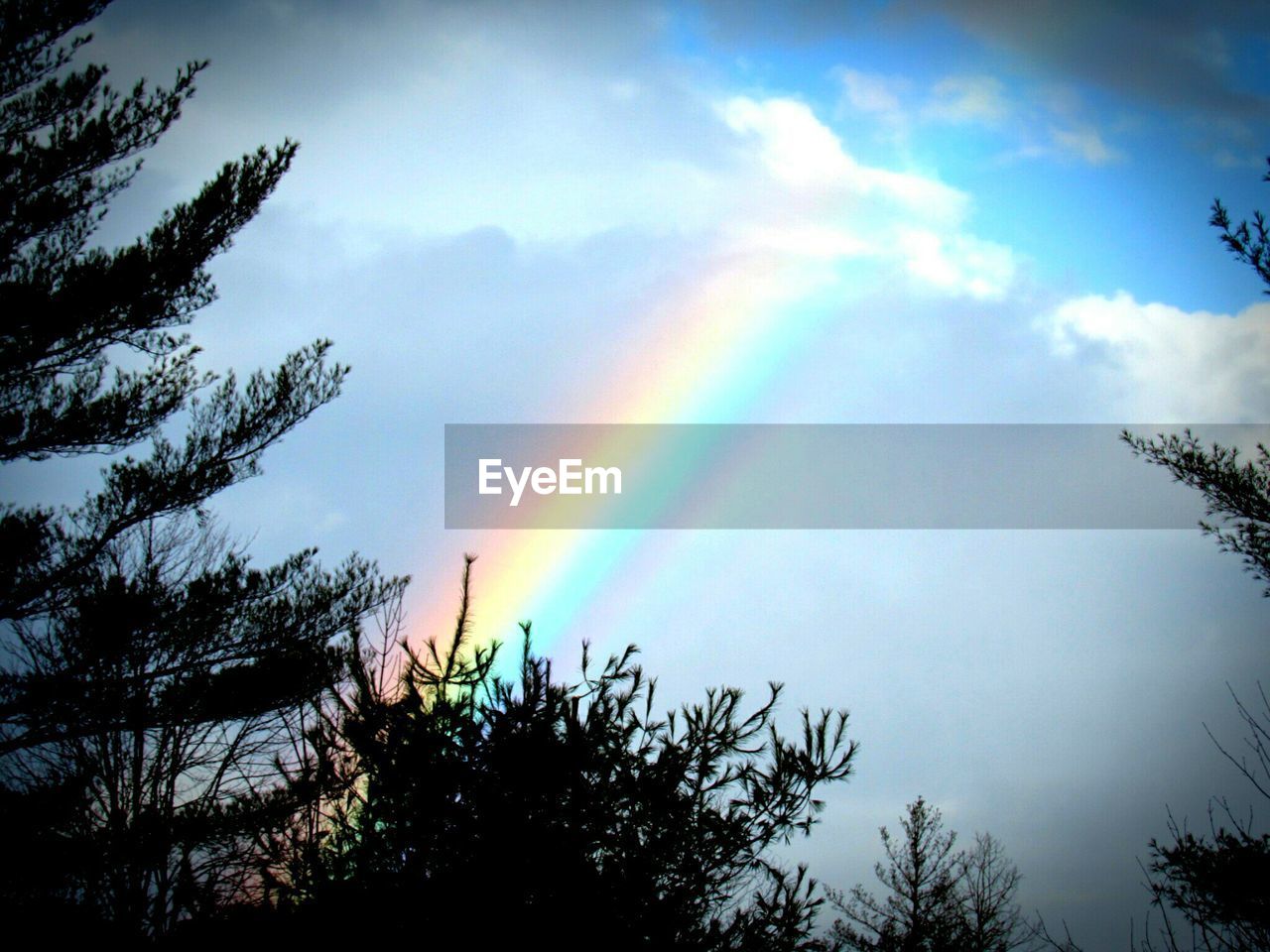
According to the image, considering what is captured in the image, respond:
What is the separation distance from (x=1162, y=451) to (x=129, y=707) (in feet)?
49.3

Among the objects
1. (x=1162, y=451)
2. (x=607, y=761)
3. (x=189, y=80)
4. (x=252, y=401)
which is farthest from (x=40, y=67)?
(x=1162, y=451)

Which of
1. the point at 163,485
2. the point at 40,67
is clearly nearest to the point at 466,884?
the point at 163,485

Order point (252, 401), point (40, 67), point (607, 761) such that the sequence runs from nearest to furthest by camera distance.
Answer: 1. point (607, 761)
2. point (40, 67)
3. point (252, 401)

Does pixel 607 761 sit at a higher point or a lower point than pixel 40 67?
lower

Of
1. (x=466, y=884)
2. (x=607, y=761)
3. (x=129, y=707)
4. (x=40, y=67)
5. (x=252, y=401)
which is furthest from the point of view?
(x=252, y=401)

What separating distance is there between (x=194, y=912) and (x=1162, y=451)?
45.8 ft

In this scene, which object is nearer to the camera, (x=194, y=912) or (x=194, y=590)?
(x=194, y=912)

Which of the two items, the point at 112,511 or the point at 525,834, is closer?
the point at 525,834

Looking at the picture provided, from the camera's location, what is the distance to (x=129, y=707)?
11.5 meters

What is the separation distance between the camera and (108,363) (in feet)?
41.8

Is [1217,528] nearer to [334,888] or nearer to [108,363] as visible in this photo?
[334,888]

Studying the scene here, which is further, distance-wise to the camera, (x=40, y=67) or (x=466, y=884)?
(x=40, y=67)

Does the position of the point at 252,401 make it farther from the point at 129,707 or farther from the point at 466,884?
the point at 466,884

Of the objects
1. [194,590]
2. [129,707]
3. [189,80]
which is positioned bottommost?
[129,707]
